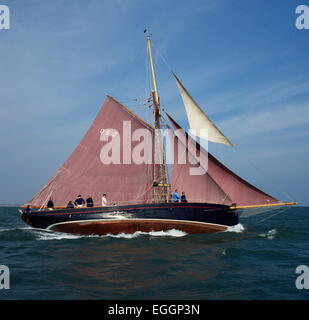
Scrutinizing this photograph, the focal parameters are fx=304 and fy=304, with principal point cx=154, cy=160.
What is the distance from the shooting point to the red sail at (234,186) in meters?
23.2

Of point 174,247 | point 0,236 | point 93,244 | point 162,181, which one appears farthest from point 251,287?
point 0,236

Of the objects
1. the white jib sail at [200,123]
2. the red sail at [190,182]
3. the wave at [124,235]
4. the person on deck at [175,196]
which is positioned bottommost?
the wave at [124,235]

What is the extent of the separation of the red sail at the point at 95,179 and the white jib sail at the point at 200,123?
209 inches

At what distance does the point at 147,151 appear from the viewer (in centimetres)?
2611

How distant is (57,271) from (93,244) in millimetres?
6592

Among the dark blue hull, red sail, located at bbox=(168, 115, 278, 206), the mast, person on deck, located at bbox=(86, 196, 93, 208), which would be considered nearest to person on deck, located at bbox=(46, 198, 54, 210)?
the dark blue hull

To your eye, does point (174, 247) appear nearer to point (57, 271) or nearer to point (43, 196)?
point (57, 271)

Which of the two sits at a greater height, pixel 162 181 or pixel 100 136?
pixel 100 136

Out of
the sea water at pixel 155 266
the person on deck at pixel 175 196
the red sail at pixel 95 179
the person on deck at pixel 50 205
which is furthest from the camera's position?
the red sail at pixel 95 179

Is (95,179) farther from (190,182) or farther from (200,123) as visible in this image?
(200,123)

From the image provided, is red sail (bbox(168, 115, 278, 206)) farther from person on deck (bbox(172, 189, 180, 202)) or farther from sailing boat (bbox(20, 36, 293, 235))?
person on deck (bbox(172, 189, 180, 202))

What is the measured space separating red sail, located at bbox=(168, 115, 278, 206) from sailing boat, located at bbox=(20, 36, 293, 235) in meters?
0.07

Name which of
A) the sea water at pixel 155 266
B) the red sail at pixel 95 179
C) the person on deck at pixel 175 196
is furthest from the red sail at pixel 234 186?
the red sail at pixel 95 179

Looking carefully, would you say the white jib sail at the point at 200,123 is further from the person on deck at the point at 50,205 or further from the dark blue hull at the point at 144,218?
the person on deck at the point at 50,205
